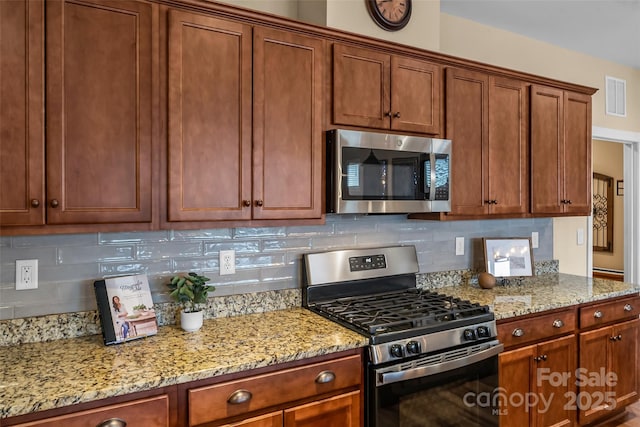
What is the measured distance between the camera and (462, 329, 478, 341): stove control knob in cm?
206

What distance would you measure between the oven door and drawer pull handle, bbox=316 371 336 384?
0.18m

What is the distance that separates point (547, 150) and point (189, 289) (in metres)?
2.50

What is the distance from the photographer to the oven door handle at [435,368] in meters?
1.82

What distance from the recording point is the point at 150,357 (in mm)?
1605

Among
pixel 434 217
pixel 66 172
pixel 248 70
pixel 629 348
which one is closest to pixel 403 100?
pixel 434 217

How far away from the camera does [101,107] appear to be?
164cm

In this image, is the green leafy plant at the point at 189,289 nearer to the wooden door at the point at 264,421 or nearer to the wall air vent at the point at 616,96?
the wooden door at the point at 264,421

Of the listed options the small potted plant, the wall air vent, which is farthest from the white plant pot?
the wall air vent

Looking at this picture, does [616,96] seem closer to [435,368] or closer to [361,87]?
[361,87]

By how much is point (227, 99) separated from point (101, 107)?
501mm

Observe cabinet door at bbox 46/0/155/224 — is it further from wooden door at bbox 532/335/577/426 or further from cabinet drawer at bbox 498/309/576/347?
wooden door at bbox 532/335/577/426

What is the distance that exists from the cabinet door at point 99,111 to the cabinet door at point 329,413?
973mm

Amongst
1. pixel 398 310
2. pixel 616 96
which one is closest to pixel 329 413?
pixel 398 310

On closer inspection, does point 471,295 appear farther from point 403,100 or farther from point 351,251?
point 403,100
